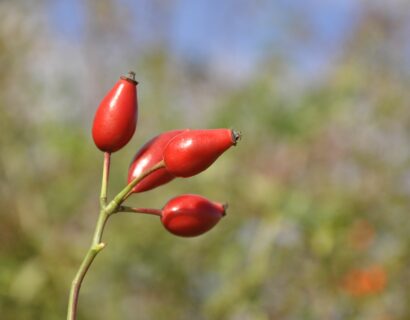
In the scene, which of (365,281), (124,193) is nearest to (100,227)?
(124,193)

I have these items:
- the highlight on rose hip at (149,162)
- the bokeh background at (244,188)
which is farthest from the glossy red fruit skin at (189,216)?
the bokeh background at (244,188)

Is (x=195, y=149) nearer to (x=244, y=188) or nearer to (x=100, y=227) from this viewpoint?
(x=100, y=227)

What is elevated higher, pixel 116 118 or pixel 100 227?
pixel 116 118

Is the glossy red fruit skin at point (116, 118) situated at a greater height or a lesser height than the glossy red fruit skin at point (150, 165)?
greater

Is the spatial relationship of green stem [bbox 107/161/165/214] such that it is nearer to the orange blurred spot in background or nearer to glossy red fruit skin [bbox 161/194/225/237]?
glossy red fruit skin [bbox 161/194/225/237]

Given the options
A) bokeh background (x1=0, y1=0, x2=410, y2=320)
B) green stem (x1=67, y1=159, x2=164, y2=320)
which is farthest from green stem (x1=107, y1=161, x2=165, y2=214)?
bokeh background (x1=0, y1=0, x2=410, y2=320)

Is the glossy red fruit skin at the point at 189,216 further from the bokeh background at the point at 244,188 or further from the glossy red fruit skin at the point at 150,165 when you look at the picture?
the bokeh background at the point at 244,188
